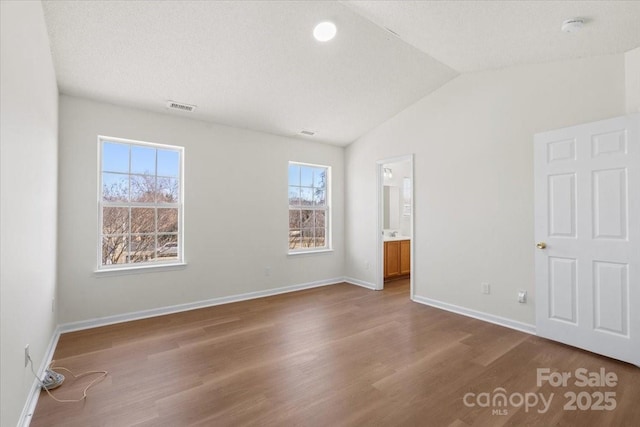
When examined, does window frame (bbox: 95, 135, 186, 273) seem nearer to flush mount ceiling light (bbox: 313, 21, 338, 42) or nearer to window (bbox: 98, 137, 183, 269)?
window (bbox: 98, 137, 183, 269)

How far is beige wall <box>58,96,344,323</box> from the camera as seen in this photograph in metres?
3.40

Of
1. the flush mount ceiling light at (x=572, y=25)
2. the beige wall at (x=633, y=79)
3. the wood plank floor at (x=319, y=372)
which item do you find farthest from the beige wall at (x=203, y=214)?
the beige wall at (x=633, y=79)

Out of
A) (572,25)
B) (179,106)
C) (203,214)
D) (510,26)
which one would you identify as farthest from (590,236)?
(179,106)

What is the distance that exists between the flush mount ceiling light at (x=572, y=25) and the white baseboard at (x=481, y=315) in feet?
9.15

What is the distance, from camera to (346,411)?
6.55 ft

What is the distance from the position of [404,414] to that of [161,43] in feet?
11.5

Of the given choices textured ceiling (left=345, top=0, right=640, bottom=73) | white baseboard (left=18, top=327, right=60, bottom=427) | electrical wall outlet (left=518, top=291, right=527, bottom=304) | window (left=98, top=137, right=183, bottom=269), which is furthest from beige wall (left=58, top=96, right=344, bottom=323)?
electrical wall outlet (left=518, top=291, right=527, bottom=304)

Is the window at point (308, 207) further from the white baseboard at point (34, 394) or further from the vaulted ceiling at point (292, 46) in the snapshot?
the white baseboard at point (34, 394)

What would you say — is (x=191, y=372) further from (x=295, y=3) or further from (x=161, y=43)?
(x=295, y=3)

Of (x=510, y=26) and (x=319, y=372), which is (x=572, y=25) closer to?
(x=510, y=26)

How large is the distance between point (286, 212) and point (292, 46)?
2.60 metres

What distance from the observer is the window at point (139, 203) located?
3.67 m

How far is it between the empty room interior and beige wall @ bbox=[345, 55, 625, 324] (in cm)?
2

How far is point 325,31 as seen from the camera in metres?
2.94
